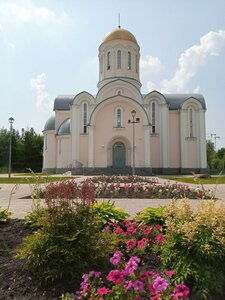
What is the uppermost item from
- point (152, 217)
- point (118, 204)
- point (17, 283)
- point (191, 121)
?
point (191, 121)

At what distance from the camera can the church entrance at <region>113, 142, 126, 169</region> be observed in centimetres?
3341

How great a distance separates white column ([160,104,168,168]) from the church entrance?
15.4ft

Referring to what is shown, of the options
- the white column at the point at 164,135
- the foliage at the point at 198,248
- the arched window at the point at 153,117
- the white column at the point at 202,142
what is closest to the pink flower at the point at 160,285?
the foliage at the point at 198,248

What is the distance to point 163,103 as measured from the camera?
Answer: 1396 inches

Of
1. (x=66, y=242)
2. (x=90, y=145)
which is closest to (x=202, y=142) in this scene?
A: (x=90, y=145)

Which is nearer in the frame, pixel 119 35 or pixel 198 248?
pixel 198 248

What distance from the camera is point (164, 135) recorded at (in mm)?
34938

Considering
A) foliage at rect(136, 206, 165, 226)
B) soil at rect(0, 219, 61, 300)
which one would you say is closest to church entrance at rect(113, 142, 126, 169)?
foliage at rect(136, 206, 165, 226)

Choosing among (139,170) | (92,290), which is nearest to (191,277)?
(92,290)

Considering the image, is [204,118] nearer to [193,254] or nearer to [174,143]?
[174,143]

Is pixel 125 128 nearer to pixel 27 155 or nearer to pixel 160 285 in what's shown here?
pixel 27 155

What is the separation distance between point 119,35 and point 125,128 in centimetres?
1184

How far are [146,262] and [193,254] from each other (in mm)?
800

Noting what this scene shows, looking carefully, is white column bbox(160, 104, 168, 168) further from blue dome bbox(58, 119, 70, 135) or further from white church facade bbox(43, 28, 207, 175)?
blue dome bbox(58, 119, 70, 135)
